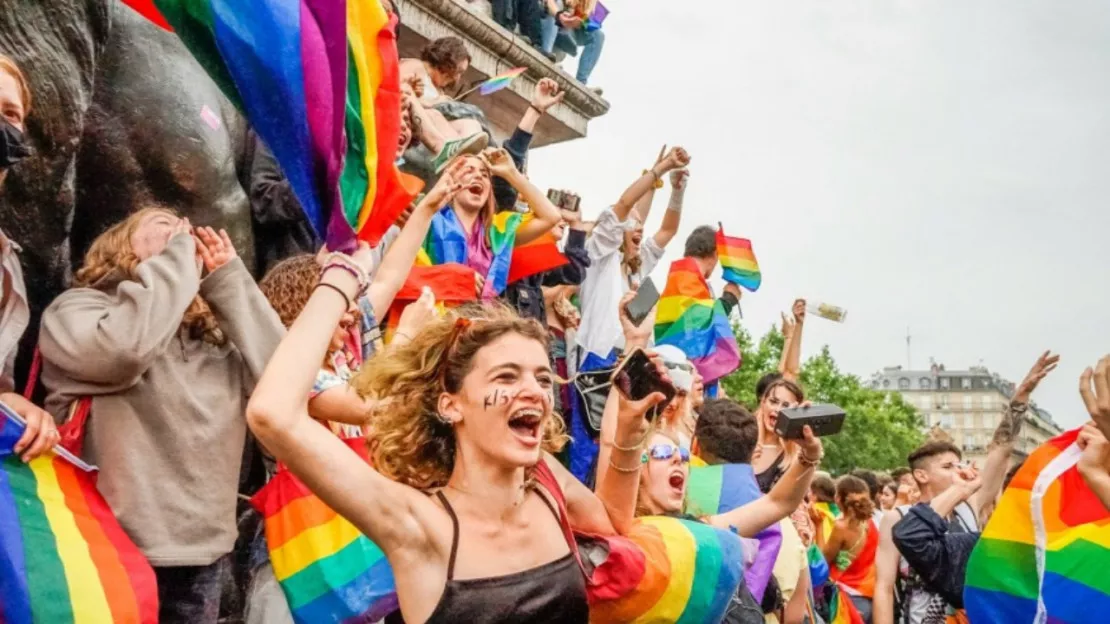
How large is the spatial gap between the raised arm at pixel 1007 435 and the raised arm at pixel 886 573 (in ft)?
1.84

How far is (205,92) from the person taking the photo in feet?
16.1

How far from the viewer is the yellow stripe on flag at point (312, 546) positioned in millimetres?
3443

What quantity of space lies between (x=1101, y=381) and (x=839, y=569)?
128 inches

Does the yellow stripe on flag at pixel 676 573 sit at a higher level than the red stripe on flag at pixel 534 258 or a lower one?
lower

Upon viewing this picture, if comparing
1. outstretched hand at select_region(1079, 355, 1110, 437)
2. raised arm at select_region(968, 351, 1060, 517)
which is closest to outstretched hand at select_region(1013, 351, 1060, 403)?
raised arm at select_region(968, 351, 1060, 517)

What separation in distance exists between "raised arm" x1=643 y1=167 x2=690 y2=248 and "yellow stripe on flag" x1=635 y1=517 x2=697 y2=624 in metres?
4.55

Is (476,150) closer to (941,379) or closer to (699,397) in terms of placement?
(699,397)

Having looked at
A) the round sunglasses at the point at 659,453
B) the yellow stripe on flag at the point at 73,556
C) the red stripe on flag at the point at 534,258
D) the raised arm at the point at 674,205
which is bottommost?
the yellow stripe on flag at the point at 73,556

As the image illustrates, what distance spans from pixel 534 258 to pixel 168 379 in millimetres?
3387

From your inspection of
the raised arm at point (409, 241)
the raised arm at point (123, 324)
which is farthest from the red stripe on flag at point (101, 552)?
the raised arm at point (409, 241)

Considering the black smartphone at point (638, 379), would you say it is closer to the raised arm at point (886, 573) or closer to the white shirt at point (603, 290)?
the raised arm at point (886, 573)

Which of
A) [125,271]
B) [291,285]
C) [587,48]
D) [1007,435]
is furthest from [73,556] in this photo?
[587,48]

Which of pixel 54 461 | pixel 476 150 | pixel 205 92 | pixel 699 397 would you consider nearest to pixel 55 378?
pixel 54 461

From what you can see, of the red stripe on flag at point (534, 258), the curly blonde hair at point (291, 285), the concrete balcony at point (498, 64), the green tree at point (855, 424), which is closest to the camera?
the curly blonde hair at point (291, 285)
